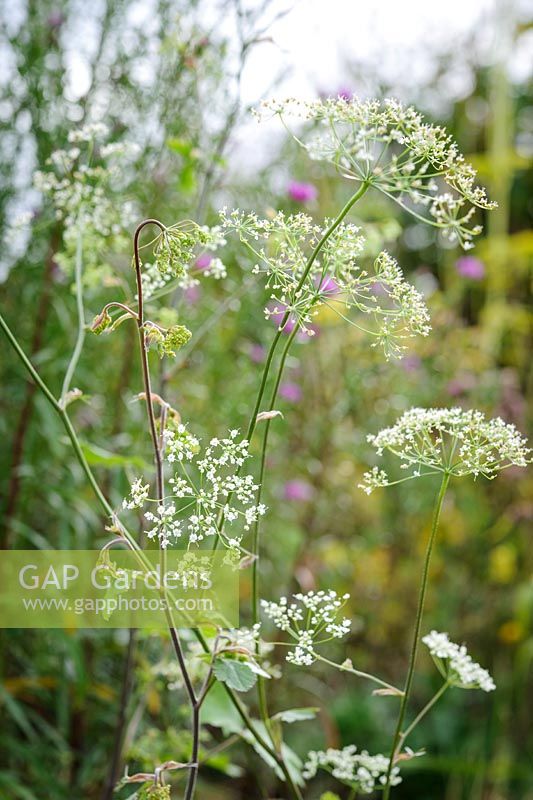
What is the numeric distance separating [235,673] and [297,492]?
3.51 ft

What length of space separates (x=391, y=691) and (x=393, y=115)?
47cm

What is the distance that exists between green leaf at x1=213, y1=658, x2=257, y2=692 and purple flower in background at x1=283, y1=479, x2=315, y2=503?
1050mm

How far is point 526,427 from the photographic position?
2.05 m

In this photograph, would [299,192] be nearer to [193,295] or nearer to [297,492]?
[193,295]

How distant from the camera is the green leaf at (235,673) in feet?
2.01

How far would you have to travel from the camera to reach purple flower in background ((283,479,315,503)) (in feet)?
5.57

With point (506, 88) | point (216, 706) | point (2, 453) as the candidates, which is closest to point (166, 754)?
point (216, 706)

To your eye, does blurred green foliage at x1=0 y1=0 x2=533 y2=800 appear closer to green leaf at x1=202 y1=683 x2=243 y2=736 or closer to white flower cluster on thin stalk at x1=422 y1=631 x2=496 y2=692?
green leaf at x1=202 y1=683 x2=243 y2=736

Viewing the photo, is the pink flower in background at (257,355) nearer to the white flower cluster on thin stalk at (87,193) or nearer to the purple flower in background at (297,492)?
the purple flower in background at (297,492)

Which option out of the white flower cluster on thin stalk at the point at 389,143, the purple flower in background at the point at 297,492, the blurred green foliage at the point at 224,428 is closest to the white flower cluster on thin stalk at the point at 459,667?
the blurred green foliage at the point at 224,428

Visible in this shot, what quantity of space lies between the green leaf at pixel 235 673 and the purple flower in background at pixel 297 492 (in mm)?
1050

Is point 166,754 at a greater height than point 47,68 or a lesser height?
lesser

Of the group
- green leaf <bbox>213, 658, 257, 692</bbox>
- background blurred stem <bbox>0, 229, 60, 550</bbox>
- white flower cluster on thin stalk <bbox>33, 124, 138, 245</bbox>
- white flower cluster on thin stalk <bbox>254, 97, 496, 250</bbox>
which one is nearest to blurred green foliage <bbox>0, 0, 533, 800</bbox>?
background blurred stem <bbox>0, 229, 60, 550</bbox>

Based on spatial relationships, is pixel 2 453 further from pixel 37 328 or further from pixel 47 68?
pixel 47 68
